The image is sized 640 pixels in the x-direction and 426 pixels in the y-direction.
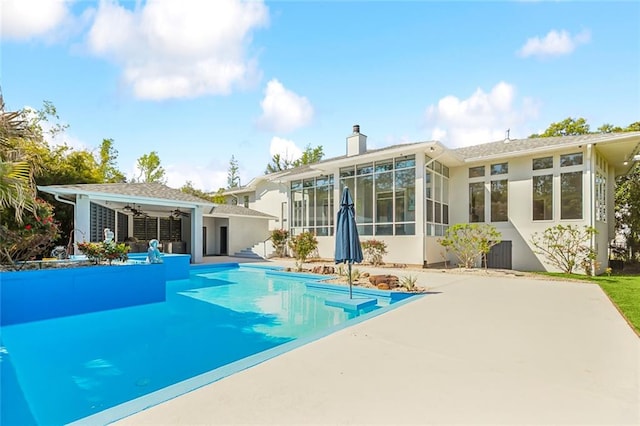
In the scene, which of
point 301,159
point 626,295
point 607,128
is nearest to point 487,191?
point 626,295

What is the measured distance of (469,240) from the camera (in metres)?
14.8

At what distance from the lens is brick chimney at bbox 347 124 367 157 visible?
2006 cm

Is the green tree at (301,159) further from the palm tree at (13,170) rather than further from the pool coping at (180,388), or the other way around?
the pool coping at (180,388)

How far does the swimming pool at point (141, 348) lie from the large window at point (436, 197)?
26.3 feet

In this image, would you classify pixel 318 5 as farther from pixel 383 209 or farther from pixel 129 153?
pixel 129 153

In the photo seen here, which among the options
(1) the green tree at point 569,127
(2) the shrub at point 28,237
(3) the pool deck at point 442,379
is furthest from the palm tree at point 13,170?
(1) the green tree at point 569,127

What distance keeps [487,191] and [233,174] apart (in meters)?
47.1

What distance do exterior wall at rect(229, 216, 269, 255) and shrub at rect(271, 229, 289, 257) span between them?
2.88 meters

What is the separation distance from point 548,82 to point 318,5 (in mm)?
10099

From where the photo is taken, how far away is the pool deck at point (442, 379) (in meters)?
2.84

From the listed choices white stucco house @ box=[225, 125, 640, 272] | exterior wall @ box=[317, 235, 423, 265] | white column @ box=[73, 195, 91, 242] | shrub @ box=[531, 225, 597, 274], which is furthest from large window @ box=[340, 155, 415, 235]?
white column @ box=[73, 195, 91, 242]

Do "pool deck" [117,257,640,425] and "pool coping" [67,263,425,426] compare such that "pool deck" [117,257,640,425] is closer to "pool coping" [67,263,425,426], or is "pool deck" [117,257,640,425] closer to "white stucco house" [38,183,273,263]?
"pool coping" [67,263,425,426]

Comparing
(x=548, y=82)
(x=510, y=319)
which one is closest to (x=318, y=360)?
(x=510, y=319)

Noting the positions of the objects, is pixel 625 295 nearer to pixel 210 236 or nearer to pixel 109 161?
pixel 210 236
